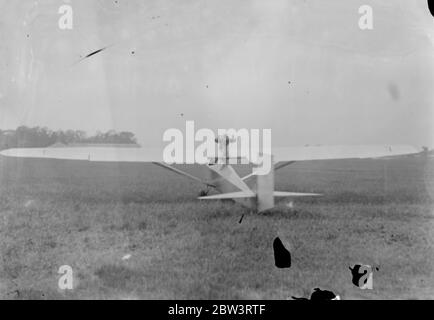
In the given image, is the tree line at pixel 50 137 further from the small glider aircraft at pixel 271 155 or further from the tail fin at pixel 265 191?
the tail fin at pixel 265 191

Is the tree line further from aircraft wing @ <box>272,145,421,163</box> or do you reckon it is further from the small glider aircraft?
aircraft wing @ <box>272,145,421,163</box>

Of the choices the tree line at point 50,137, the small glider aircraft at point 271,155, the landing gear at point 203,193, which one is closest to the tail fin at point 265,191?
the small glider aircraft at point 271,155

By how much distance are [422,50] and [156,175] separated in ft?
15.2

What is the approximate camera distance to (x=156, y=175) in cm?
701

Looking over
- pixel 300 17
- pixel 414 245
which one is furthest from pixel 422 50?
pixel 414 245

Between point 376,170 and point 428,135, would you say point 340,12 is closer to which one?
Answer: point 428,135

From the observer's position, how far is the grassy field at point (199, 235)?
3777mm

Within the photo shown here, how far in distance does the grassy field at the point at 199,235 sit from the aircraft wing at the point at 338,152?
27 cm

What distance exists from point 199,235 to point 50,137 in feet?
8.22

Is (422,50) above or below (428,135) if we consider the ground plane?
above

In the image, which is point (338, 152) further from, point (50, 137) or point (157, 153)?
point (50, 137)
